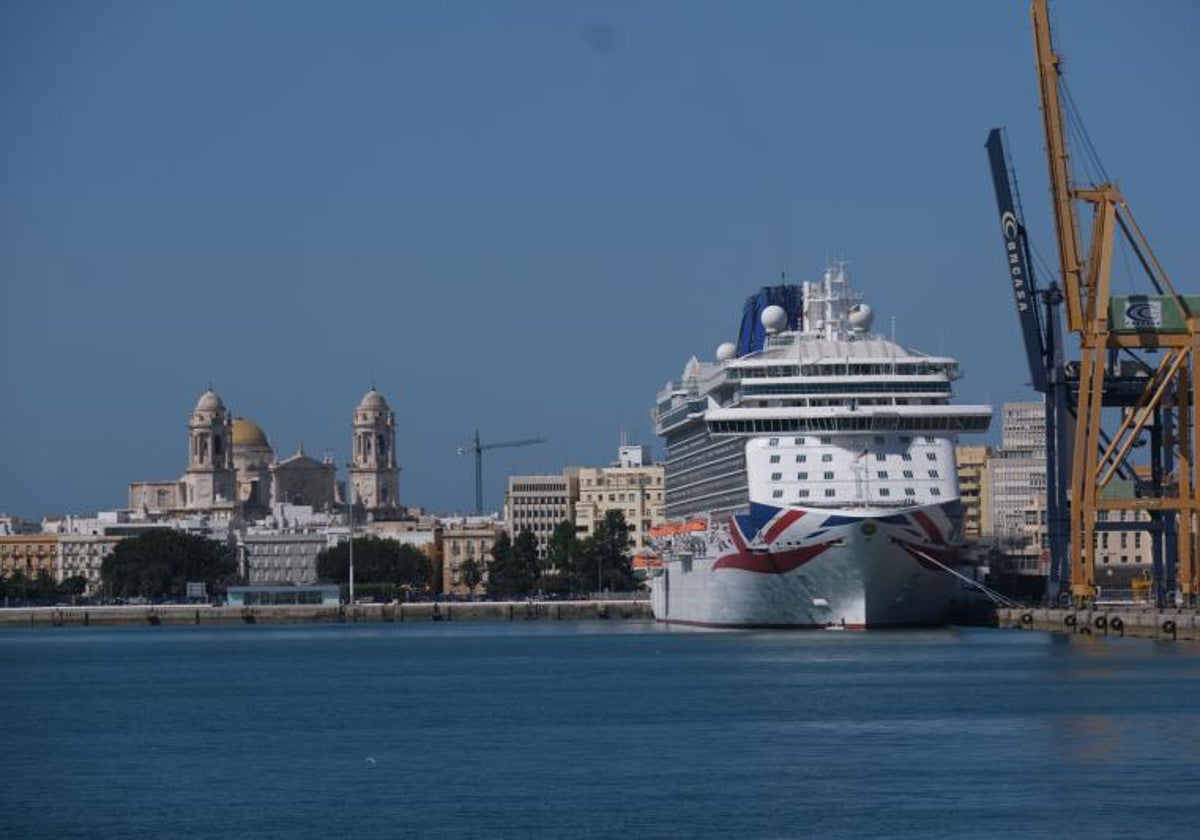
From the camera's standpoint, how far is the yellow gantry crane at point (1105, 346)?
273 feet

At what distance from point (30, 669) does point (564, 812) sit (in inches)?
1965

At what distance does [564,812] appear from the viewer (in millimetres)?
39281

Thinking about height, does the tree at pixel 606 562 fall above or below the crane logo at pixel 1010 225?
below

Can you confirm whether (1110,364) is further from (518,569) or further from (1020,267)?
(518,569)

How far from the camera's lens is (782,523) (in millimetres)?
81625

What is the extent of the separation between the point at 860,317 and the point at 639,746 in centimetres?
4755

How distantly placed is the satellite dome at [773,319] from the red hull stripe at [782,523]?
14.0 meters

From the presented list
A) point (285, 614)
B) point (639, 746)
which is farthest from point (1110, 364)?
point (285, 614)

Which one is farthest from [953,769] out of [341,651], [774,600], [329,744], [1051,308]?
[341,651]

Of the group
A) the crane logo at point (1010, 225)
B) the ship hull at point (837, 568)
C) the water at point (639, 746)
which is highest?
the crane logo at point (1010, 225)

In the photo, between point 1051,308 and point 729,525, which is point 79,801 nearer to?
point 729,525

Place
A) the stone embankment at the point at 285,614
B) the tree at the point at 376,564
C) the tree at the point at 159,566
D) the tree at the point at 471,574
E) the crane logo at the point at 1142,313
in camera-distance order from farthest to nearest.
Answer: the tree at the point at 471,574 < the tree at the point at 376,564 < the tree at the point at 159,566 < the stone embankment at the point at 285,614 < the crane logo at the point at 1142,313

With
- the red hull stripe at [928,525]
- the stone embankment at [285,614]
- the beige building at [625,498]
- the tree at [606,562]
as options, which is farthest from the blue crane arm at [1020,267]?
the beige building at [625,498]

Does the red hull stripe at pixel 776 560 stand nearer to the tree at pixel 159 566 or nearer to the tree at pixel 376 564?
the tree at pixel 376 564
